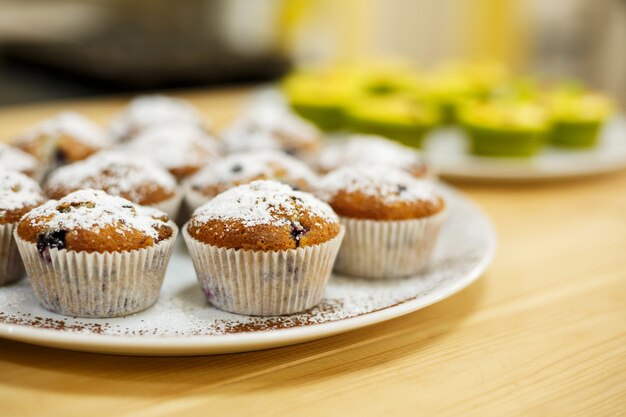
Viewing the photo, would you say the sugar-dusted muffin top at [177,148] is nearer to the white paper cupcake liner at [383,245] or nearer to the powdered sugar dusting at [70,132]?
the powdered sugar dusting at [70,132]

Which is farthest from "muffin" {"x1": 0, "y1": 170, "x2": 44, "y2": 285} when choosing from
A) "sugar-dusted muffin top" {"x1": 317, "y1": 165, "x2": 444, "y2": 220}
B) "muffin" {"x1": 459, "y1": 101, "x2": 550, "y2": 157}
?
"muffin" {"x1": 459, "y1": 101, "x2": 550, "y2": 157}

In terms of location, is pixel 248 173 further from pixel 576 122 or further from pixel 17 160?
pixel 576 122

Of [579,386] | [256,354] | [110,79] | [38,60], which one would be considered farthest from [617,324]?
[38,60]

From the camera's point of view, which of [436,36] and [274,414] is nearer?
[274,414]

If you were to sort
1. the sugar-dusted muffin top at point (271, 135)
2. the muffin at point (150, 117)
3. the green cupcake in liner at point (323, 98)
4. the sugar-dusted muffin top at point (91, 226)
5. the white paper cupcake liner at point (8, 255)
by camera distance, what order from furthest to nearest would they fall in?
1. the green cupcake in liner at point (323, 98)
2. the muffin at point (150, 117)
3. the sugar-dusted muffin top at point (271, 135)
4. the white paper cupcake liner at point (8, 255)
5. the sugar-dusted muffin top at point (91, 226)

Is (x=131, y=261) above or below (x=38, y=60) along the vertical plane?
above

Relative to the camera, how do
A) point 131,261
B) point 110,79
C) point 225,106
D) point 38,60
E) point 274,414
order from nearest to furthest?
point 274,414
point 131,261
point 225,106
point 110,79
point 38,60

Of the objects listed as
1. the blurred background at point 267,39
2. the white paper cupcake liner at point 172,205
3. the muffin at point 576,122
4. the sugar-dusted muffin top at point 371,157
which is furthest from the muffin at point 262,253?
the blurred background at point 267,39

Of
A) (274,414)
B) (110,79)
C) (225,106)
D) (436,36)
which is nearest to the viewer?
(274,414)

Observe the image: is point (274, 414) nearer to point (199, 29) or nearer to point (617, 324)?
point (617, 324)
